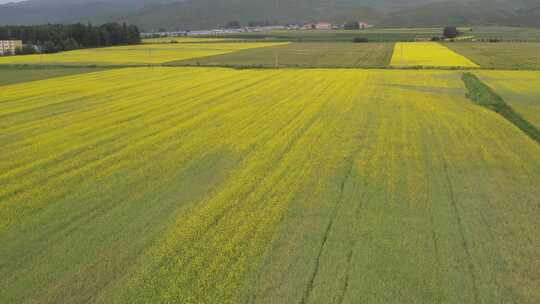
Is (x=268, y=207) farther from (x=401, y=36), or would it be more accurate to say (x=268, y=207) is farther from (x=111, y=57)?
(x=401, y=36)

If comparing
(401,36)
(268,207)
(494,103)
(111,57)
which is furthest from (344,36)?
(268,207)

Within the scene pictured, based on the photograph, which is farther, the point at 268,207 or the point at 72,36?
the point at 72,36

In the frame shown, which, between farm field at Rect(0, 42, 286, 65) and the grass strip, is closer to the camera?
the grass strip

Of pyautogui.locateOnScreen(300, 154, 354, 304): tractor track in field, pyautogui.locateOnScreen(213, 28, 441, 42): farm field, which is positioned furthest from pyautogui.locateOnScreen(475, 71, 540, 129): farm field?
pyautogui.locateOnScreen(213, 28, 441, 42): farm field

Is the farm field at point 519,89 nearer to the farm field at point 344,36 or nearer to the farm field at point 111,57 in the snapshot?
the farm field at point 111,57

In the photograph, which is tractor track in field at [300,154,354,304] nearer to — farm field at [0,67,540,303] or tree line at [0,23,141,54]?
farm field at [0,67,540,303]

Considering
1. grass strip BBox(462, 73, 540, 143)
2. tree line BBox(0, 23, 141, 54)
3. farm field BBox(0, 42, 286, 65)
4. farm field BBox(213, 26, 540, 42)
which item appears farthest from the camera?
farm field BBox(213, 26, 540, 42)

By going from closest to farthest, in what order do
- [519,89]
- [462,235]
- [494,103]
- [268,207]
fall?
[462,235]
[268,207]
[494,103]
[519,89]
